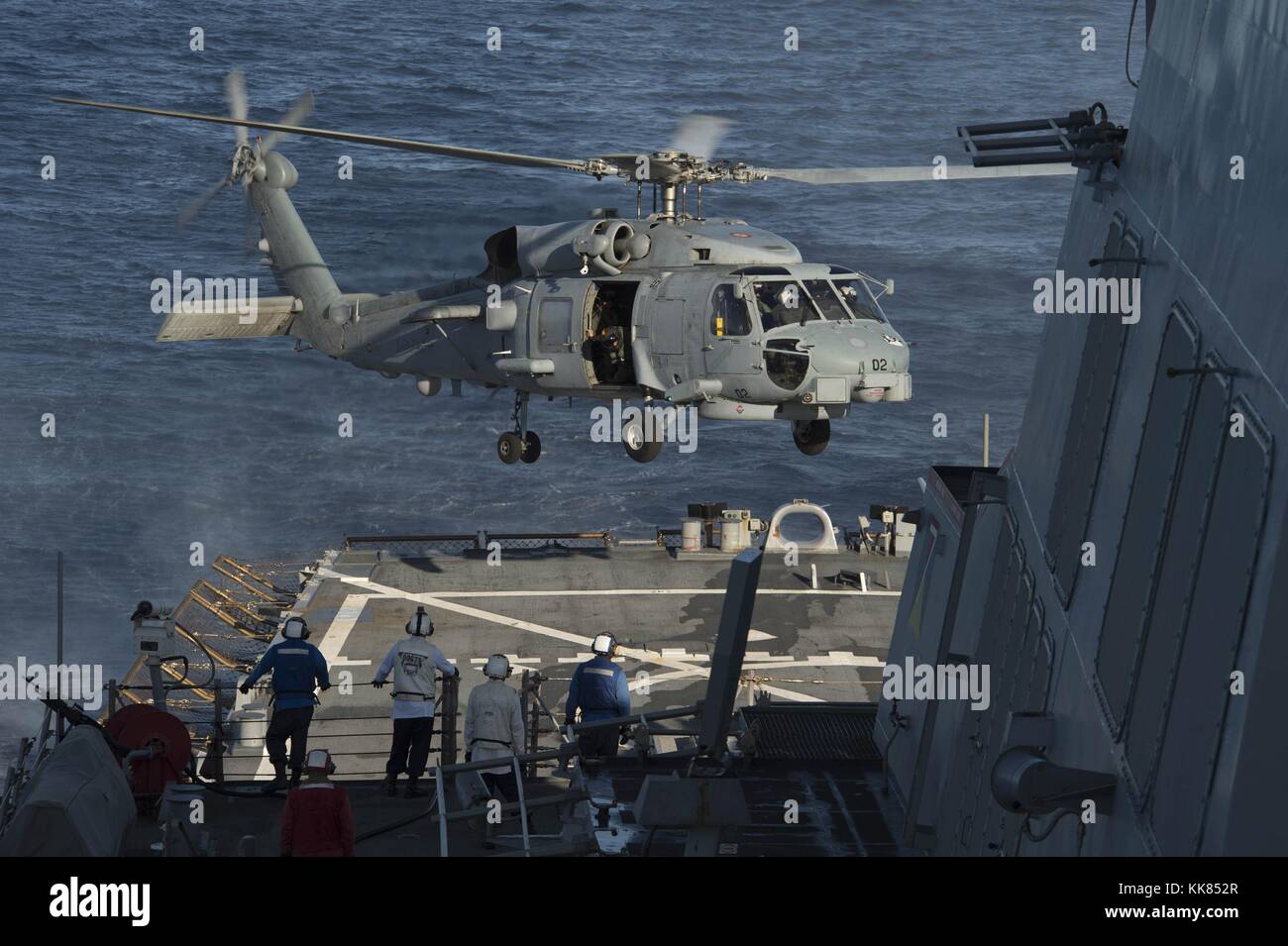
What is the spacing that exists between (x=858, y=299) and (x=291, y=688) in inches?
464

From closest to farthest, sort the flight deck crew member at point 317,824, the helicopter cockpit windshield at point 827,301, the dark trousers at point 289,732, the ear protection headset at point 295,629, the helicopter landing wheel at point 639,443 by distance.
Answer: the flight deck crew member at point 317,824 → the ear protection headset at point 295,629 → the dark trousers at point 289,732 → the helicopter cockpit windshield at point 827,301 → the helicopter landing wheel at point 639,443

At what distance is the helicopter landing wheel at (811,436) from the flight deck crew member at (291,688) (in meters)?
12.1

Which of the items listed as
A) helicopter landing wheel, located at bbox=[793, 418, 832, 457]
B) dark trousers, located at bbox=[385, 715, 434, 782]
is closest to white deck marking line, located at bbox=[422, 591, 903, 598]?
helicopter landing wheel, located at bbox=[793, 418, 832, 457]

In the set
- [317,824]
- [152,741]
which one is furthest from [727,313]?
[317,824]

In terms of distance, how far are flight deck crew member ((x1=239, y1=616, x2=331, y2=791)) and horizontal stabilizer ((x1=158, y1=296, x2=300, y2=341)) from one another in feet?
51.5

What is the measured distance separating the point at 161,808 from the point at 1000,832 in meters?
8.03

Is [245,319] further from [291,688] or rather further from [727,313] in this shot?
[291,688]

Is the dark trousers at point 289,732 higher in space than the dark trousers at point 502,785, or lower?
higher

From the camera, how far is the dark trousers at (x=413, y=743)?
54.2 ft

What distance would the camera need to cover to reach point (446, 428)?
68688mm

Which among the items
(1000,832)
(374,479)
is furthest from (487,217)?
(1000,832)

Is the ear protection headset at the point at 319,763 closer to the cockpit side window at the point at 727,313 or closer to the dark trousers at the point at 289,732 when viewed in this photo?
the dark trousers at the point at 289,732

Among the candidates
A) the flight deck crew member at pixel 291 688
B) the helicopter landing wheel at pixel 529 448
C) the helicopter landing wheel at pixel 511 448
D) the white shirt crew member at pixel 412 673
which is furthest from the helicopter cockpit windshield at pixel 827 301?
the flight deck crew member at pixel 291 688

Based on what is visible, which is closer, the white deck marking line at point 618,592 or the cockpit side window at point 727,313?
the cockpit side window at point 727,313
